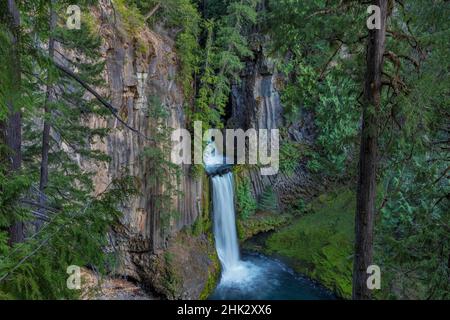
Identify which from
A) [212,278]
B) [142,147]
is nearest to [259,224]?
[212,278]

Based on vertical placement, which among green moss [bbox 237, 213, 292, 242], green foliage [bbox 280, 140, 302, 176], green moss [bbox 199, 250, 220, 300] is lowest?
green moss [bbox 199, 250, 220, 300]

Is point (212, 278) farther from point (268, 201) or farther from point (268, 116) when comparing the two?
point (268, 116)

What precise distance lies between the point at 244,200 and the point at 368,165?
13692mm

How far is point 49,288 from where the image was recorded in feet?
7.02

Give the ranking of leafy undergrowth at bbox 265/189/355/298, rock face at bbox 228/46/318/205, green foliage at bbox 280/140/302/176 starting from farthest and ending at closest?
green foliage at bbox 280/140/302/176
rock face at bbox 228/46/318/205
leafy undergrowth at bbox 265/189/355/298

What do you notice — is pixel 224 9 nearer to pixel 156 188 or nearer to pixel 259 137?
pixel 259 137

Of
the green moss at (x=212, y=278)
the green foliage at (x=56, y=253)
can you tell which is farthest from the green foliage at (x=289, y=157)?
the green foliage at (x=56, y=253)

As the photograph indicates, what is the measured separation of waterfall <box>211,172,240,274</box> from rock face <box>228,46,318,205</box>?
218 cm

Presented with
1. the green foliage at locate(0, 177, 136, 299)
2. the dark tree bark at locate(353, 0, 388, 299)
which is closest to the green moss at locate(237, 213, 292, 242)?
the dark tree bark at locate(353, 0, 388, 299)

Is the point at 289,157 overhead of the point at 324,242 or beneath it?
overhead

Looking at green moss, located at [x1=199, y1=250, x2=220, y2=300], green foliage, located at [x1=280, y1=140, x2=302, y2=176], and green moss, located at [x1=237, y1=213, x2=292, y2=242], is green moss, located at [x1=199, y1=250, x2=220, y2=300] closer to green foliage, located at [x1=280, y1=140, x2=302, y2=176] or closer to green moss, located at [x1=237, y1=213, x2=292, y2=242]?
green moss, located at [x1=237, y1=213, x2=292, y2=242]

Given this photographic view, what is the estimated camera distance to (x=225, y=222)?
16328mm

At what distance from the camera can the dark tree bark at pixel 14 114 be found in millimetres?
2424

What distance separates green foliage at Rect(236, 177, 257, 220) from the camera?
17828 millimetres
